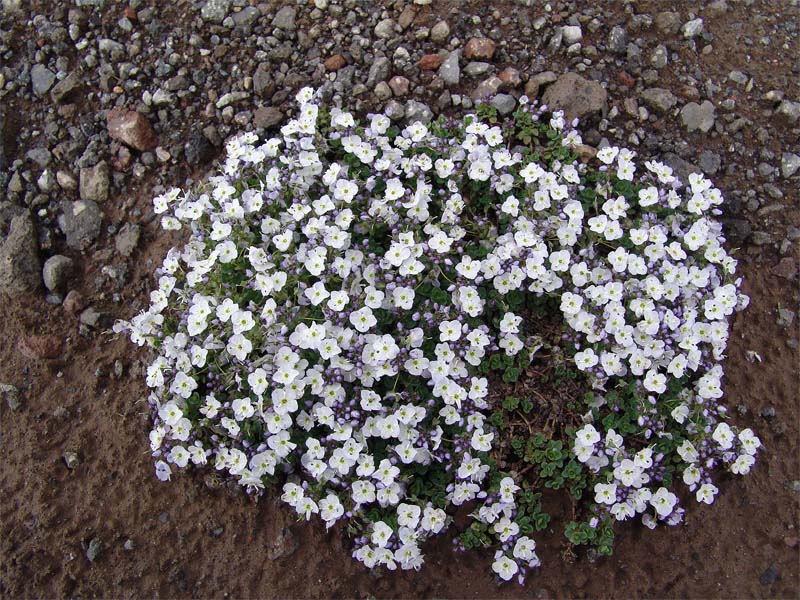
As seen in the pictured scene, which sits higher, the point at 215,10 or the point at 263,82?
the point at 215,10

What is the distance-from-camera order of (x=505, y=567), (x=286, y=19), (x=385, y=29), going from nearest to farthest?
(x=505, y=567) → (x=385, y=29) → (x=286, y=19)

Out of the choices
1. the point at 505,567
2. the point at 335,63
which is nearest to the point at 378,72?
the point at 335,63

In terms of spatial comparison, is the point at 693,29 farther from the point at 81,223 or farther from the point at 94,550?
the point at 94,550

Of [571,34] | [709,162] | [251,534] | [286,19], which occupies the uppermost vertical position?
[286,19]

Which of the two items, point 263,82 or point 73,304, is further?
point 263,82

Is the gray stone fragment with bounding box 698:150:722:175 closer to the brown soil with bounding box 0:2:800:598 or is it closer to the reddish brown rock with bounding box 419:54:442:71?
the brown soil with bounding box 0:2:800:598

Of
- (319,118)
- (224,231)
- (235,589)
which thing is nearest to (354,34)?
(319,118)

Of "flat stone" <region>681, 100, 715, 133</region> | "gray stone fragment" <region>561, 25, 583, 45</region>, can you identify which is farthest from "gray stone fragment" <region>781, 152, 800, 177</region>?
"gray stone fragment" <region>561, 25, 583, 45</region>

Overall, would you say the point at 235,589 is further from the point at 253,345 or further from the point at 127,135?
the point at 127,135
